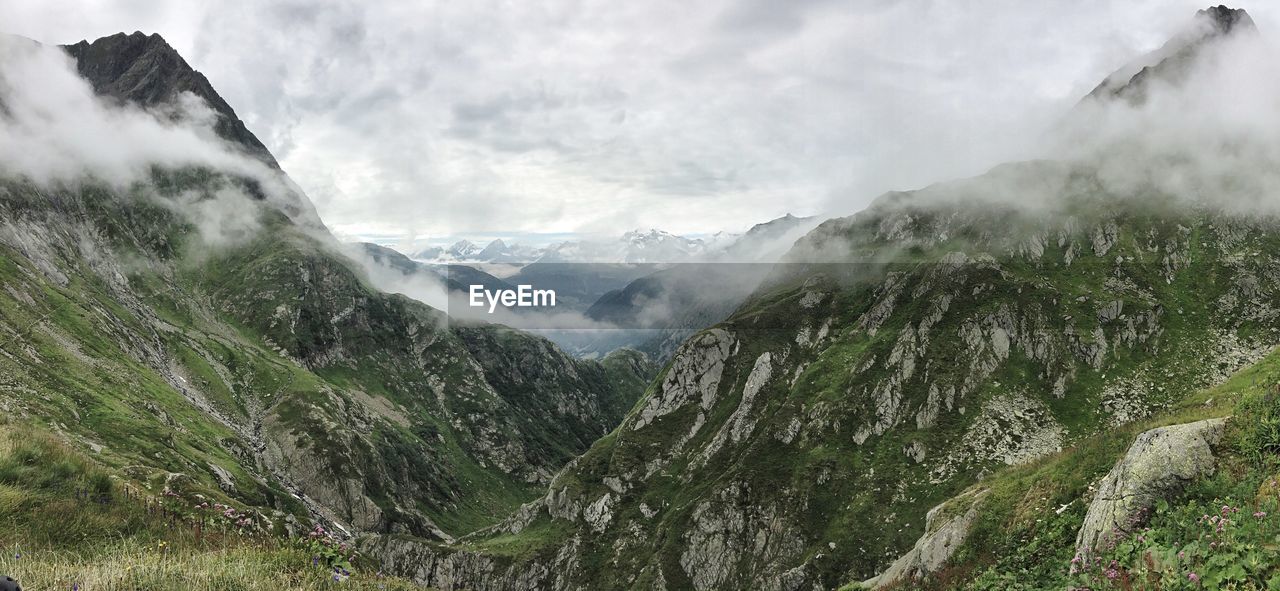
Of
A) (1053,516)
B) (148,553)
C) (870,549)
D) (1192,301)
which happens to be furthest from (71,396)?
(1192,301)

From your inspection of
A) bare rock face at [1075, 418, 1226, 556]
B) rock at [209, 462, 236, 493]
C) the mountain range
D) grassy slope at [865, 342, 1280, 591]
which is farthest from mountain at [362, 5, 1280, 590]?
bare rock face at [1075, 418, 1226, 556]

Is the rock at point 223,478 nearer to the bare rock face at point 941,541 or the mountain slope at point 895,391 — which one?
the mountain slope at point 895,391

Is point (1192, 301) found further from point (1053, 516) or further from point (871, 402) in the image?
point (1053, 516)

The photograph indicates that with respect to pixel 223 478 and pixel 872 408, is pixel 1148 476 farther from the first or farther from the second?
pixel 223 478

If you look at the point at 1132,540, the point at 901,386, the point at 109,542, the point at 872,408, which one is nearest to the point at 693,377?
the point at 872,408

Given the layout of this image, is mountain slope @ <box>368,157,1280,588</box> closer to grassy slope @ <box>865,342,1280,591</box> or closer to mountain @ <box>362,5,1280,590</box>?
mountain @ <box>362,5,1280,590</box>

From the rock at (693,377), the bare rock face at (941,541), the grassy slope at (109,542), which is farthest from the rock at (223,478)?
the bare rock face at (941,541)

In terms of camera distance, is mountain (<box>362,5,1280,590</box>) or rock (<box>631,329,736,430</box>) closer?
mountain (<box>362,5,1280,590</box>)
